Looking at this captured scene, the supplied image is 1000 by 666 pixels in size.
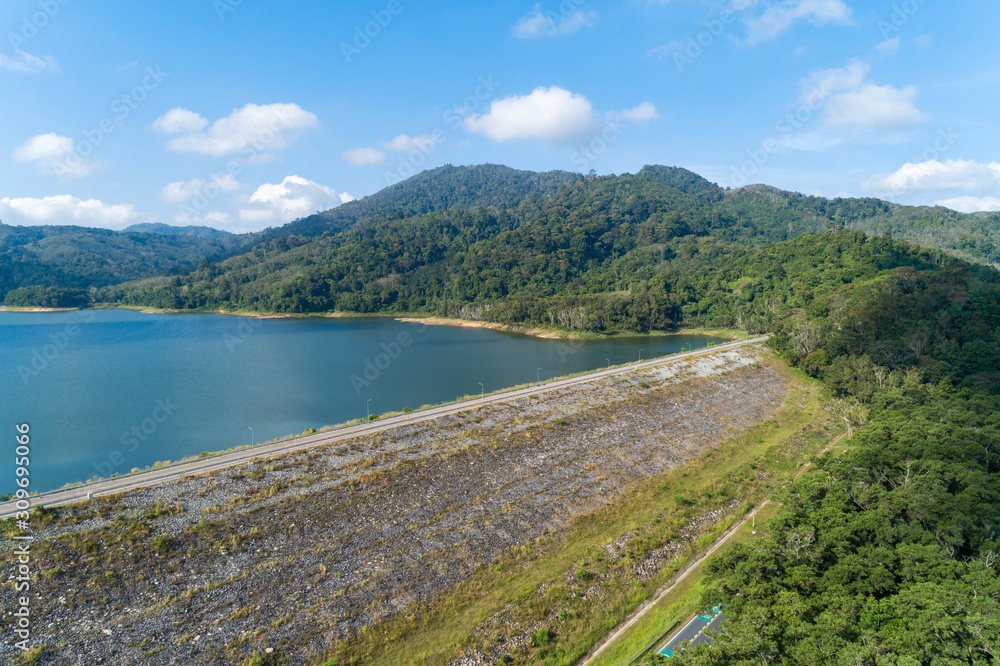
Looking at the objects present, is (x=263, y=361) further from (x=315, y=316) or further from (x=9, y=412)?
(x=315, y=316)

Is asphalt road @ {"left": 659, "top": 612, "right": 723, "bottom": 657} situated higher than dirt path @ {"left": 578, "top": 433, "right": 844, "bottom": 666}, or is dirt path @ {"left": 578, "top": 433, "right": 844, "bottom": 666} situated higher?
asphalt road @ {"left": 659, "top": 612, "right": 723, "bottom": 657}

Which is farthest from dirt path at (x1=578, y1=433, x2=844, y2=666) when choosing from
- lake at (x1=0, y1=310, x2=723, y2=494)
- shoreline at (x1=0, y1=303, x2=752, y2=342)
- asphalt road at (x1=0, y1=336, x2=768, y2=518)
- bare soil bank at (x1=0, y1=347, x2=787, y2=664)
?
shoreline at (x1=0, y1=303, x2=752, y2=342)

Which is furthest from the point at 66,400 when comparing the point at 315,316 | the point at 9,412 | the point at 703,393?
the point at 315,316

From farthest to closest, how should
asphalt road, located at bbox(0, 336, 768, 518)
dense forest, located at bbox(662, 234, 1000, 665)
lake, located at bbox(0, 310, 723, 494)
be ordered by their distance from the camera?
1. lake, located at bbox(0, 310, 723, 494)
2. asphalt road, located at bbox(0, 336, 768, 518)
3. dense forest, located at bbox(662, 234, 1000, 665)

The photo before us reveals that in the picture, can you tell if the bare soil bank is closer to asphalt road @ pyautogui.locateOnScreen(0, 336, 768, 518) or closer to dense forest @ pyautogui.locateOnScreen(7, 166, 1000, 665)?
asphalt road @ pyautogui.locateOnScreen(0, 336, 768, 518)

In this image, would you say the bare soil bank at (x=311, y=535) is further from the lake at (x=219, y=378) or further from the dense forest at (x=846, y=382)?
the lake at (x=219, y=378)

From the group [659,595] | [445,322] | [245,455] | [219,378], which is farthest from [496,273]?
[659,595]

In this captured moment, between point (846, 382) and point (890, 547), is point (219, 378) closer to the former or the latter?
point (890, 547)
